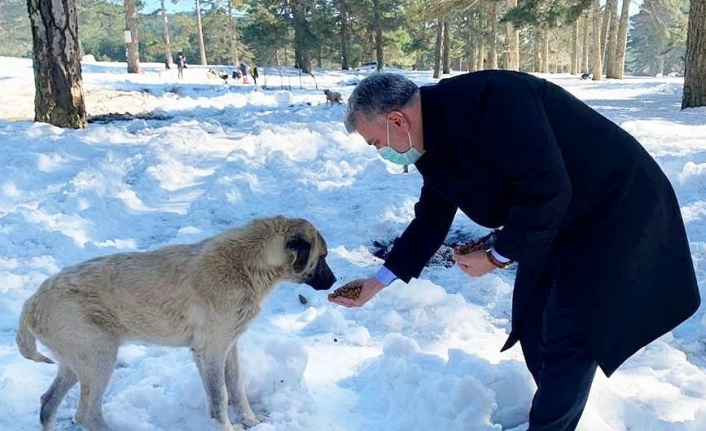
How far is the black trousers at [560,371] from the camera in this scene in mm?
2850

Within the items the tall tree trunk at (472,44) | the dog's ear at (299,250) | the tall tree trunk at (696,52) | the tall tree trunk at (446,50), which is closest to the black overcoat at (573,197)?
the dog's ear at (299,250)

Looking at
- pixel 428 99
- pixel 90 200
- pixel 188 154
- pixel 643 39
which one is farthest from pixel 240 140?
pixel 643 39

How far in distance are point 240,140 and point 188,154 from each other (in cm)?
184

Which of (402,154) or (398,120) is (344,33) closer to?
(402,154)

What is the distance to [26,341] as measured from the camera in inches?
143

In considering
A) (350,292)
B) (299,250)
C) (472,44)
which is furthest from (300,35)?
(350,292)

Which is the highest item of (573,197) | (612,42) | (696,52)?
(612,42)

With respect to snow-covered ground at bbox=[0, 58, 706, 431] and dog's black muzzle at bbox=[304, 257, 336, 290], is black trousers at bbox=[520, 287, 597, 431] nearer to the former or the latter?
snow-covered ground at bbox=[0, 58, 706, 431]

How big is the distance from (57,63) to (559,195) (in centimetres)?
1418

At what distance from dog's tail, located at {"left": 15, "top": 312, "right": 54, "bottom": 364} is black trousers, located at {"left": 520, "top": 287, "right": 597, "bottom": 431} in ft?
9.05

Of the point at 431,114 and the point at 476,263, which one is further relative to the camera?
the point at 476,263

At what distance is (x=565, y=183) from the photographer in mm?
2520

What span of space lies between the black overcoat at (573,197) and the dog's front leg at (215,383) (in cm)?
188

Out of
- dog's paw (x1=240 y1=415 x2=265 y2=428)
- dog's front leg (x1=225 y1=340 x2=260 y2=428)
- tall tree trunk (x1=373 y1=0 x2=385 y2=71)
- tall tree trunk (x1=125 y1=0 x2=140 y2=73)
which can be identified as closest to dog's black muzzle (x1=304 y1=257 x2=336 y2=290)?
dog's front leg (x1=225 y1=340 x2=260 y2=428)
